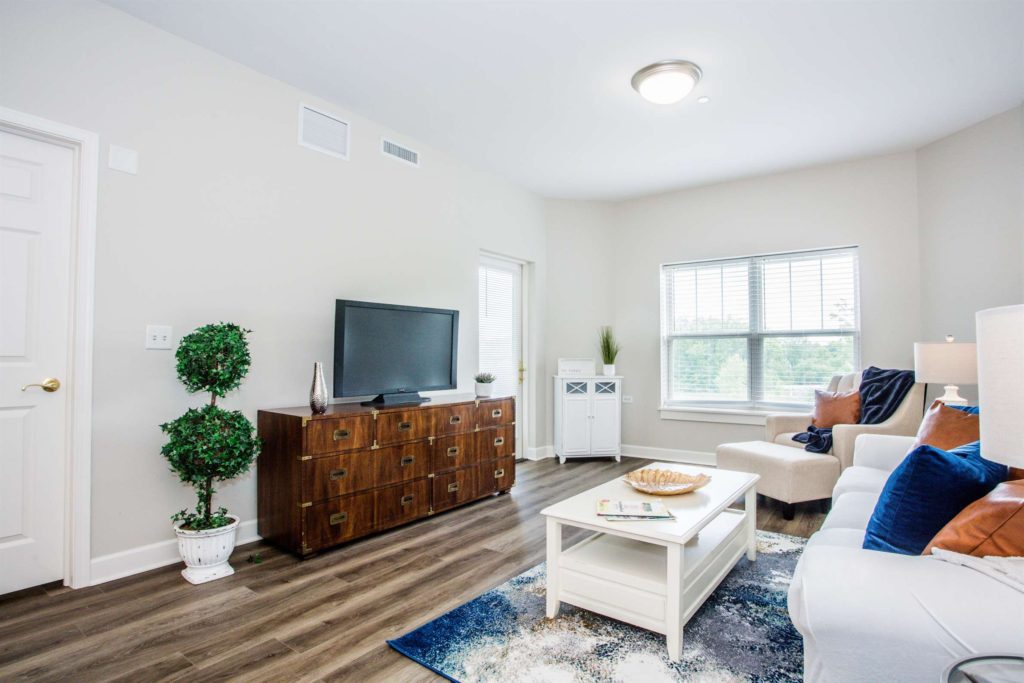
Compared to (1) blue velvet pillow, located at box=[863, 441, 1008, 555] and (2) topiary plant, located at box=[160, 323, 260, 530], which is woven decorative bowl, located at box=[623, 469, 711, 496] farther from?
(2) topiary plant, located at box=[160, 323, 260, 530]

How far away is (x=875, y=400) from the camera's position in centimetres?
374

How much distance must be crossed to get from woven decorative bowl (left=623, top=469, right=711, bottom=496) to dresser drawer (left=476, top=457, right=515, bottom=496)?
5.03 ft

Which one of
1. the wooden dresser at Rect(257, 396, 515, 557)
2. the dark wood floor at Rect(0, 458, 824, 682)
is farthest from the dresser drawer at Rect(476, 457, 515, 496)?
the dark wood floor at Rect(0, 458, 824, 682)

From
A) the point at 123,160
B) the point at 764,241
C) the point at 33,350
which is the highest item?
the point at 764,241

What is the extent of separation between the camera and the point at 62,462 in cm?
246

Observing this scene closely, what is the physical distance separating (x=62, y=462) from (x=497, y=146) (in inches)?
133

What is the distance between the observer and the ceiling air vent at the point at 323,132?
3361 mm

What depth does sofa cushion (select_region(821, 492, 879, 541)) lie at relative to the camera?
1.96 metres

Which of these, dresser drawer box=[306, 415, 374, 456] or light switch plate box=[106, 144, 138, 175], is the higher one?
light switch plate box=[106, 144, 138, 175]

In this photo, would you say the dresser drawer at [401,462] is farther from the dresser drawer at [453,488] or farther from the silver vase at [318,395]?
the silver vase at [318,395]

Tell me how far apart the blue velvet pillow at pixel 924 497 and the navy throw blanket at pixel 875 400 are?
229 centimetres

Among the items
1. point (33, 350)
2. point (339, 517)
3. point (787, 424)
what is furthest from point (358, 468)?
point (787, 424)

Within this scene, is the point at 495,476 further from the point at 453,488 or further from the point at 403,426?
the point at 403,426

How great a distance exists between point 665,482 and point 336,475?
1.71m
